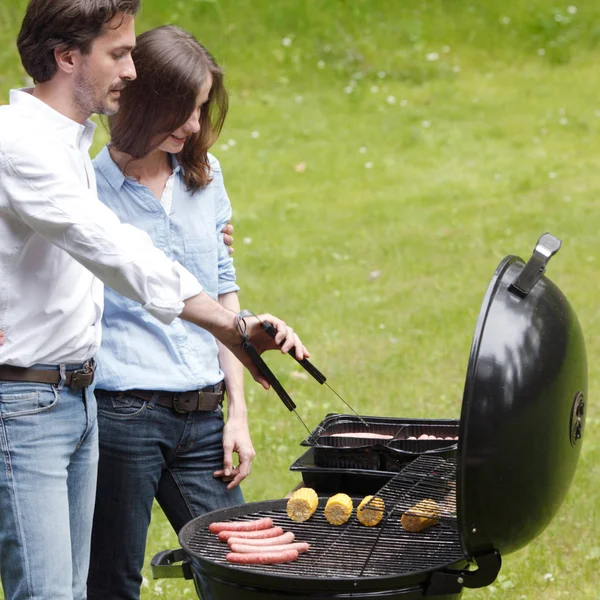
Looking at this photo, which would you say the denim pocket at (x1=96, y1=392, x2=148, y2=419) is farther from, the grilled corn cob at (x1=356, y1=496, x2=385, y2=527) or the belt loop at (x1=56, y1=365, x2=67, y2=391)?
the grilled corn cob at (x1=356, y1=496, x2=385, y2=527)

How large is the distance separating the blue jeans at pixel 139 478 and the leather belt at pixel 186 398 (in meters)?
0.02

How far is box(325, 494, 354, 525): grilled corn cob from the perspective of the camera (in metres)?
3.11

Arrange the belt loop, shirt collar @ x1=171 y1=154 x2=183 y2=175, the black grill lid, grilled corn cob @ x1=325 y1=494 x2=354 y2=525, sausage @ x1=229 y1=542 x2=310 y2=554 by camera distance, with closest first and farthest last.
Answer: the black grill lid < the belt loop < sausage @ x1=229 y1=542 x2=310 y2=554 < grilled corn cob @ x1=325 y1=494 x2=354 y2=525 < shirt collar @ x1=171 y1=154 x2=183 y2=175

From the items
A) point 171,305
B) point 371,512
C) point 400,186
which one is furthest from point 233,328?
point 400,186

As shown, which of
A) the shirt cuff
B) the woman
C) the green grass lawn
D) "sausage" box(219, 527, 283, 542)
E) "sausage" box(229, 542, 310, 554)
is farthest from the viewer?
the green grass lawn

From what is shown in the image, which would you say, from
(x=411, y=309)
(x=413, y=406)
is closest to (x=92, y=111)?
(x=413, y=406)

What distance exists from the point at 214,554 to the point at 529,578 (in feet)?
7.79

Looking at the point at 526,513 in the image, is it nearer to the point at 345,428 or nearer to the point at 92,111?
the point at 345,428

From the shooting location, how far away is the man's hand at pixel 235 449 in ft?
11.4

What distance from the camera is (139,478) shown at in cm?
331

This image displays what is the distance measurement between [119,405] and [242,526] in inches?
21.1

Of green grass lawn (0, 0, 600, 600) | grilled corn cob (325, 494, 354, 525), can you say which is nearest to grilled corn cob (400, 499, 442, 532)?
grilled corn cob (325, 494, 354, 525)

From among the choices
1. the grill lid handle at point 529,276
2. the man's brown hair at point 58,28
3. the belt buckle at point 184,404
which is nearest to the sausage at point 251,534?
the belt buckle at point 184,404

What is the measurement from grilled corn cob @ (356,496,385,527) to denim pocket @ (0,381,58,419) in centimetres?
93
